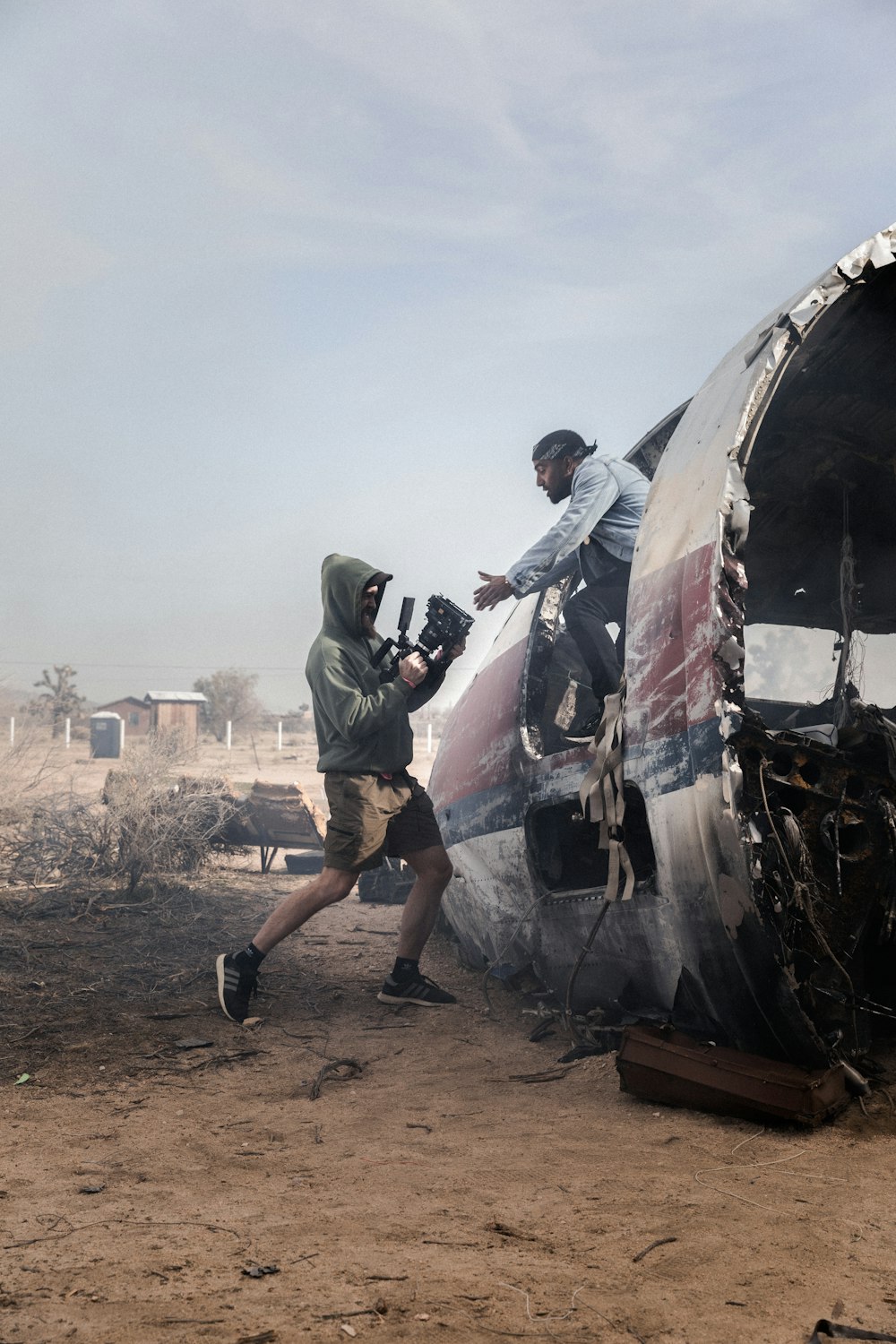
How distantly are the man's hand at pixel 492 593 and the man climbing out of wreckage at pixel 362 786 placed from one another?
0.25 metres

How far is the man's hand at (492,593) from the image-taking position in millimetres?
4973

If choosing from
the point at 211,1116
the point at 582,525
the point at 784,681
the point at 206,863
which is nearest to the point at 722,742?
the point at 582,525

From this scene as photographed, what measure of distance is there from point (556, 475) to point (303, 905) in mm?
2640

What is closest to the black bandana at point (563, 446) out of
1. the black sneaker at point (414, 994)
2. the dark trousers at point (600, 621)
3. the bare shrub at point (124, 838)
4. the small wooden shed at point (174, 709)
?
the dark trousers at point (600, 621)

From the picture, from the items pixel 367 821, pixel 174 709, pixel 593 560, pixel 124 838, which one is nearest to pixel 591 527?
pixel 593 560

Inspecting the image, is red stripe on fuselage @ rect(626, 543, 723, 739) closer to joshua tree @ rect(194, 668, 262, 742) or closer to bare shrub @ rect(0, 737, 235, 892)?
bare shrub @ rect(0, 737, 235, 892)

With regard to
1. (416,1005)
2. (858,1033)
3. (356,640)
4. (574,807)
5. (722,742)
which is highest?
(356,640)

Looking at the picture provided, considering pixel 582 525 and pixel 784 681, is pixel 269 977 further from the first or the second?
pixel 784 681

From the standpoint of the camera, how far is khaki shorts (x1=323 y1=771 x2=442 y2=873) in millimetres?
4945

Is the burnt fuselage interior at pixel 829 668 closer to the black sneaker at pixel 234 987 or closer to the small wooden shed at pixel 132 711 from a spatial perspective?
the black sneaker at pixel 234 987

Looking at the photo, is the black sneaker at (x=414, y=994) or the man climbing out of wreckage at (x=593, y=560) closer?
the man climbing out of wreckage at (x=593, y=560)

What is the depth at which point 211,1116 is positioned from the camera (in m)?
3.65

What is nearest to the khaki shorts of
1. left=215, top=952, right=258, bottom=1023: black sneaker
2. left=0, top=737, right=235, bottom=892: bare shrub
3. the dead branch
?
left=215, top=952, right=258, bottom=1023: black sneaker

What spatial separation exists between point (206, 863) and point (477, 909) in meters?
5.29
